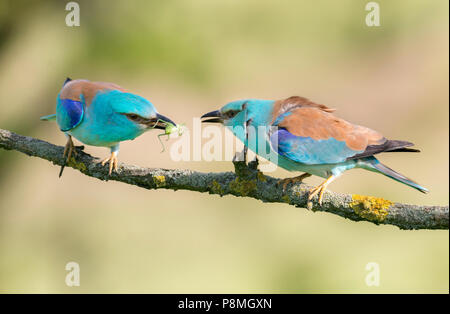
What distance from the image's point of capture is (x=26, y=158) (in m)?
5.31

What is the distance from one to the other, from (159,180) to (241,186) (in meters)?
0.39

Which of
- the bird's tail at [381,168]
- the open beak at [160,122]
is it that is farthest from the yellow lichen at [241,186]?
the bird's tail at [381,168]

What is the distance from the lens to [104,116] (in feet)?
8.48

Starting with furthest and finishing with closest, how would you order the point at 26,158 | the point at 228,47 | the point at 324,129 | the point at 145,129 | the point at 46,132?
the point at 228,47 < the point at 46,132 < the point at 26,158 < the point at 324,129 < the point at 145,129

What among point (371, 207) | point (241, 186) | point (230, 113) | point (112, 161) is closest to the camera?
point (371, 207)

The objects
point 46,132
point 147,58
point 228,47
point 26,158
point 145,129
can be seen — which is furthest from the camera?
point 228,47

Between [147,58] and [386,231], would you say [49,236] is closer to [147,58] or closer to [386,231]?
[147,58]

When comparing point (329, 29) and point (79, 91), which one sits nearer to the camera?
point (79, 91)

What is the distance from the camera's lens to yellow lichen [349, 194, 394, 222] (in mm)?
2199

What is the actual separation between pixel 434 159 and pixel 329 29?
2.44 meters

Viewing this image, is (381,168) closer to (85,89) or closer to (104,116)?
(104,116)

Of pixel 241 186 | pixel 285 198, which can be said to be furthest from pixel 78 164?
pixel 285 198

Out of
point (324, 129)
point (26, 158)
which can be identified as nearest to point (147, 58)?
point (26, 158)

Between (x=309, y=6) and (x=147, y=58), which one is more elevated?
(x=309, y=6)
